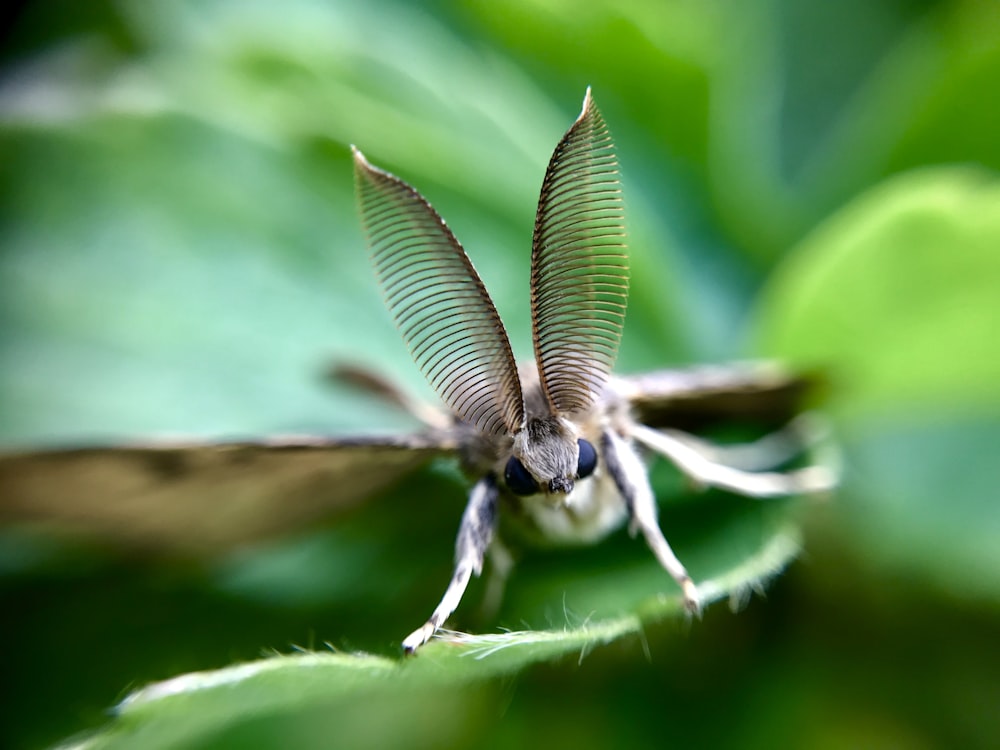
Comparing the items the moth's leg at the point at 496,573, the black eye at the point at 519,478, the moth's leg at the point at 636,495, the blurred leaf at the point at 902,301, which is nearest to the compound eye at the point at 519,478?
the black eye at the point at 519,478

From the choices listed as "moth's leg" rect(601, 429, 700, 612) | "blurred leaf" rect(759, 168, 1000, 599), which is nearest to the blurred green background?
"blurred leaf" rect(759, 168, 1000, 599)

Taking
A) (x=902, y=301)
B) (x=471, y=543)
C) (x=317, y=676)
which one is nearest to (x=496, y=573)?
(x=471, y=543)

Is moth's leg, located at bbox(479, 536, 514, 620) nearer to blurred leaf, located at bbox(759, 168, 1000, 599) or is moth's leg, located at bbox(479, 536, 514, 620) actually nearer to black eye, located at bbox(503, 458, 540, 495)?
black eye, located at bbox(503, 458, 540, 495)

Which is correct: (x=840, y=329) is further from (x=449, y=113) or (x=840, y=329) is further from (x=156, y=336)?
(x=156, y=336)

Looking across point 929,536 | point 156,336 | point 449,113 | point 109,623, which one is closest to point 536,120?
point 449,113

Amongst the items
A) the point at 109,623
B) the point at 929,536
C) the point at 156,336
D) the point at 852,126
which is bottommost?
the point at 109,623

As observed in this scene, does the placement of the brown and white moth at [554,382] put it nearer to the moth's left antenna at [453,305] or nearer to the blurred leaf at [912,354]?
the moth's left antenna at [453,305]
